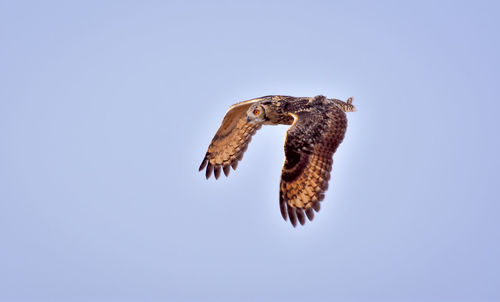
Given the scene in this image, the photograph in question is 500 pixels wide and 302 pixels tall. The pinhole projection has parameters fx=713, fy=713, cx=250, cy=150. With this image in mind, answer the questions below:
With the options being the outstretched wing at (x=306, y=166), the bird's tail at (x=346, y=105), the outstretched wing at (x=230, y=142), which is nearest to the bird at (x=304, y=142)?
the outstretched wing at (x=306, y=166)

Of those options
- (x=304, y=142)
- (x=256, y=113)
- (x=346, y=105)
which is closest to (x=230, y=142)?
(x=256, y=113)

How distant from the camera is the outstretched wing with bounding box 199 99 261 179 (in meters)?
12.2

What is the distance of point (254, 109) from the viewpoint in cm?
1132

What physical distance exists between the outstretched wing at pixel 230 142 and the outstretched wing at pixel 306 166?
202cm

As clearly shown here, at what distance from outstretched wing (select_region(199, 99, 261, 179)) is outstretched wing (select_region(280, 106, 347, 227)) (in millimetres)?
2024

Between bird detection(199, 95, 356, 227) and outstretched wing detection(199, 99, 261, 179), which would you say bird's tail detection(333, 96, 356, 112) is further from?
outstretched wing detection(199, 99, 261, 179)

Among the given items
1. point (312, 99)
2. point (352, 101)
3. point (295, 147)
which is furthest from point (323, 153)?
point (352, 101)

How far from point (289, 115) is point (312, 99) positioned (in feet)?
1.52

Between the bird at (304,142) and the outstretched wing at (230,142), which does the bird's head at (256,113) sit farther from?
the outstretched wing at (230,142)

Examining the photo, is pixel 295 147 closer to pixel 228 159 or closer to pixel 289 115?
pixel 289 115

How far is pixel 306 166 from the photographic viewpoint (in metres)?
9.98

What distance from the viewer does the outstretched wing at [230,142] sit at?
1216 cm

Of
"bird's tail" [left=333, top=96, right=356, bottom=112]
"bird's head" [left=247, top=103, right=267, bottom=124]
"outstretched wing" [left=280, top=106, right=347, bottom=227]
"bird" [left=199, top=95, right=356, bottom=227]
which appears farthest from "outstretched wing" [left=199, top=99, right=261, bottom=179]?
"outstretched wing" [left=280, top=106, right=347, bottom=227]

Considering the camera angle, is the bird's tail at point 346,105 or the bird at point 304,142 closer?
the bird at point 304,142
